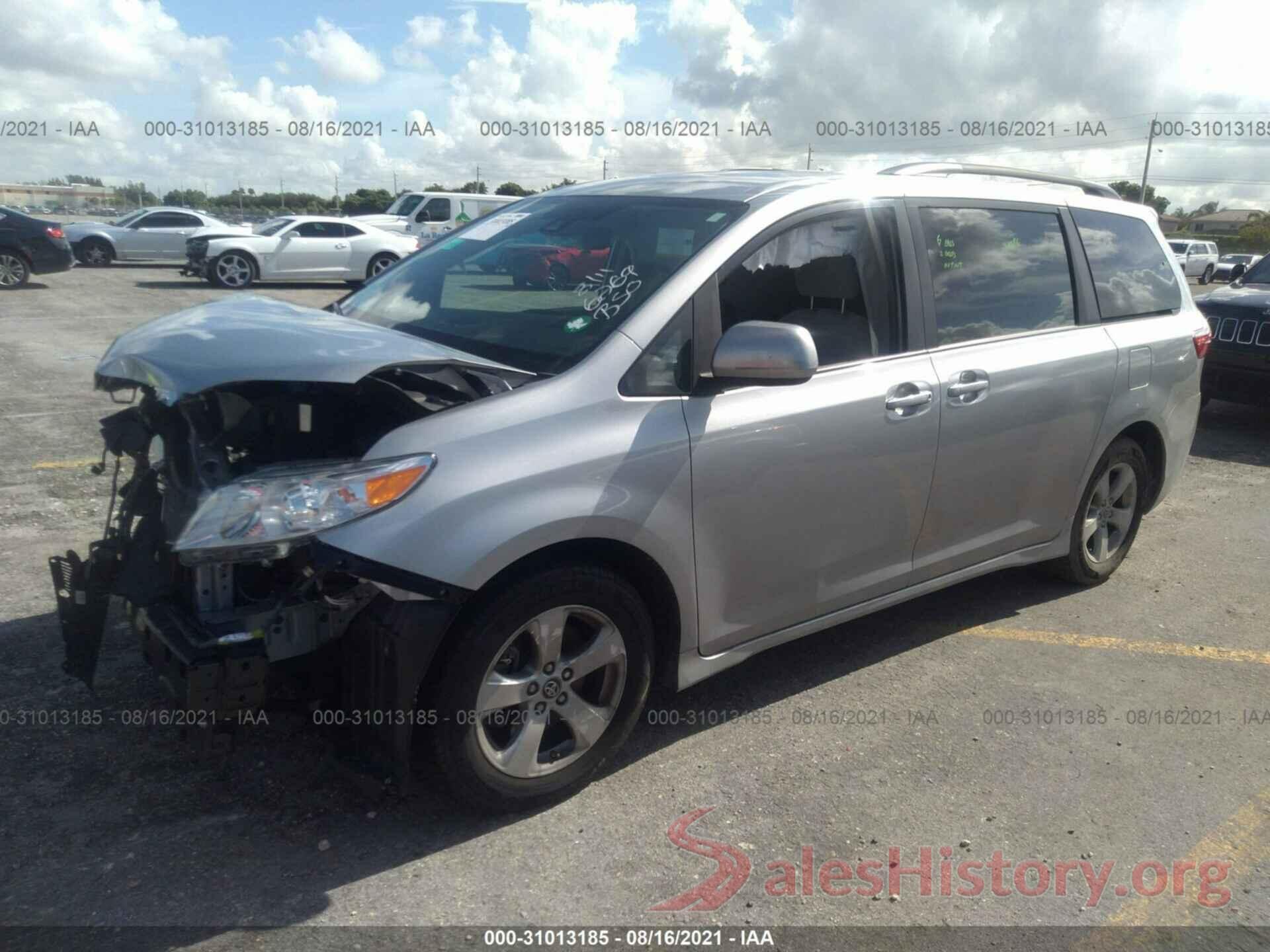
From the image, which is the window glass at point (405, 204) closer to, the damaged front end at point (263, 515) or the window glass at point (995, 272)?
the window glass at point (995, 272)

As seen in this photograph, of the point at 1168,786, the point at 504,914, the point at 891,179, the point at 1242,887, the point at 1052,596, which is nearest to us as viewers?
the point at 504,914

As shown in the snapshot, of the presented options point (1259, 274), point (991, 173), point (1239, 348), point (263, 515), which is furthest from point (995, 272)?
point (1259, 274)

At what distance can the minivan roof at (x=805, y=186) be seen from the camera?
379cm

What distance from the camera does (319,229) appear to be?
21453mm

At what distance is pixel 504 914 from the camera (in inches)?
109

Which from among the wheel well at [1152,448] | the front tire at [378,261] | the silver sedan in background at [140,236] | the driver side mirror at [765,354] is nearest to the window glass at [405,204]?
the silver sedan in background at [140,236]

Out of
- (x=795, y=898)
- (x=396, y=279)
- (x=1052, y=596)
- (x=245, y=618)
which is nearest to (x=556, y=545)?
(x=245, y=618)

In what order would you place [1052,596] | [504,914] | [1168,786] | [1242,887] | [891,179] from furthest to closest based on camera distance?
[1052,596] < [891,179] < [1168,786] < [1242,887] < [504,914]

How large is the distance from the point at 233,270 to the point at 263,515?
19.6 m

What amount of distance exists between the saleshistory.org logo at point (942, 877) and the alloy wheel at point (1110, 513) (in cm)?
223

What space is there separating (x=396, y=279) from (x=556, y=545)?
177 centimetres

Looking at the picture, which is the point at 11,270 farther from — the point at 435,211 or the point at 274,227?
the point at 435,211

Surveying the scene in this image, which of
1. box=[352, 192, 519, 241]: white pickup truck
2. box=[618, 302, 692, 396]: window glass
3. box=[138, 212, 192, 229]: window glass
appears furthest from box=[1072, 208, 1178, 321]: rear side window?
box=[138, 212, 192, 229]: window glass

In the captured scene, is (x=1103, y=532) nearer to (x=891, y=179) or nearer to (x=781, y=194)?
(x=891, y=179)
